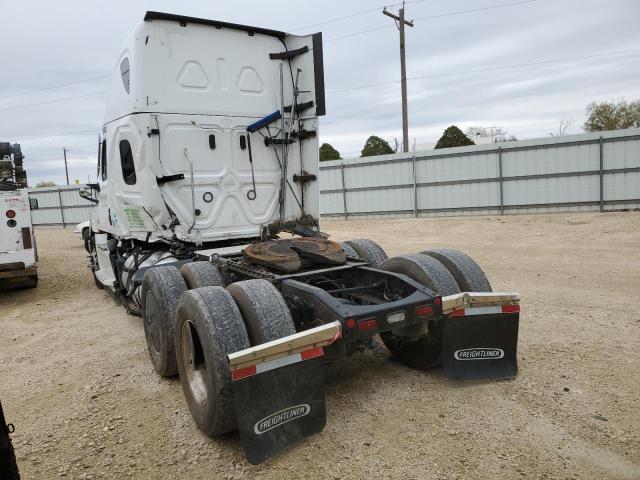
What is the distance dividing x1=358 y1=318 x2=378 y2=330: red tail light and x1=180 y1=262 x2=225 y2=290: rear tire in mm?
1574

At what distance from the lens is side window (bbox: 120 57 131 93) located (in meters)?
5.59

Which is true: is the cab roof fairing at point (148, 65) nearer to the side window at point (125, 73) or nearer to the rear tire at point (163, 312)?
the side window at point (125, 73)

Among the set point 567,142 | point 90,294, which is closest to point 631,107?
point 567,142

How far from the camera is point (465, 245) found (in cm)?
1284

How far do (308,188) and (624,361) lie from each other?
390 centimetres

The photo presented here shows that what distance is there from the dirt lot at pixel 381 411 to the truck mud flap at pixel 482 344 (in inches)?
4.6

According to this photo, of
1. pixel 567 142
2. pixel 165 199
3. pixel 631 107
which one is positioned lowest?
pixel 165 199

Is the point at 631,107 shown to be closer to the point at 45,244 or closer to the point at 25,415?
the point at 45,244

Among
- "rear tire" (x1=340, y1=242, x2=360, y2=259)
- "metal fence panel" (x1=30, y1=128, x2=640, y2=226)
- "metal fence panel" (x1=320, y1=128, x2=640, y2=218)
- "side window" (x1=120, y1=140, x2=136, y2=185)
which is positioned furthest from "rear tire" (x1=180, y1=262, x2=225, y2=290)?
"metal fence panel" (x1=320, y1=128, x2=640, y2=218)

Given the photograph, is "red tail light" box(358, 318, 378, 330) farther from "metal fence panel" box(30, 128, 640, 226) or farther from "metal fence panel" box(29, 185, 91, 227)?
"metal fence panel" box(29, 185, 91, 227)

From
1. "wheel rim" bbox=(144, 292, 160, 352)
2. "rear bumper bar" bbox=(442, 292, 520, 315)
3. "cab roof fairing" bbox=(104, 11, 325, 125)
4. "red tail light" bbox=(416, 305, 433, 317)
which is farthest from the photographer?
"cab roof fairing" bbox=(104, 11, 325, 125)

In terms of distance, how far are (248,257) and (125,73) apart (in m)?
2.85

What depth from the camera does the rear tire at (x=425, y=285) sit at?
4016 millimetres

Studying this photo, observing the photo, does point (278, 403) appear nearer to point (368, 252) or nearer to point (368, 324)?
point (368, 324)
